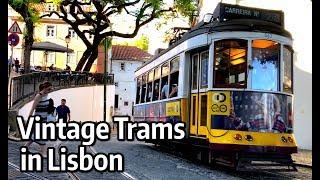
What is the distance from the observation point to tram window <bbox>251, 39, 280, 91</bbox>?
855 centimetres

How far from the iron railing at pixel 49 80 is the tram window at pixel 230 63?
212 inches

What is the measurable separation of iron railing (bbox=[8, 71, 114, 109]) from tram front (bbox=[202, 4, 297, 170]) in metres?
5.44

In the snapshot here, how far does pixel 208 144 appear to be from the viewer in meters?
8.70

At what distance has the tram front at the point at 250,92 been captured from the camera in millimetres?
8383

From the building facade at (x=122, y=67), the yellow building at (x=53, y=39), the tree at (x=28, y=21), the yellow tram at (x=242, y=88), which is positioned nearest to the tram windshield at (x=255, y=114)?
the yellow tram at (x=242, y=88)

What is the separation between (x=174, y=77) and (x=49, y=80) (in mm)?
6842

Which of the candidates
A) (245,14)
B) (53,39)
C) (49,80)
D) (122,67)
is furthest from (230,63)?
(122,67)

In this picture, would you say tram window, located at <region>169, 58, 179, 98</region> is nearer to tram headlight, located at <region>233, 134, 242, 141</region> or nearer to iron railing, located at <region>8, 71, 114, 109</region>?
tram headlight, located at <region>233, 134, 242, 141</region>

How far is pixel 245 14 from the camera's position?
9.33 m

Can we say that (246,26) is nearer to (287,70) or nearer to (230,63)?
(230,63)

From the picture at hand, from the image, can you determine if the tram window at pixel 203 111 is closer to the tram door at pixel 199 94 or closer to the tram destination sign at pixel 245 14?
the tram door at pixel 199 94

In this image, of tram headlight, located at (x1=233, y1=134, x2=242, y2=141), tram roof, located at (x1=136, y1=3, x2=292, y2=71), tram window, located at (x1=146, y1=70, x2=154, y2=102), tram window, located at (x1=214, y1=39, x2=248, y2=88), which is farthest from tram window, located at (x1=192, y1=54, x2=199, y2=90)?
tram window, located at (x1=146, y1=70, x2=154, y2=102)
